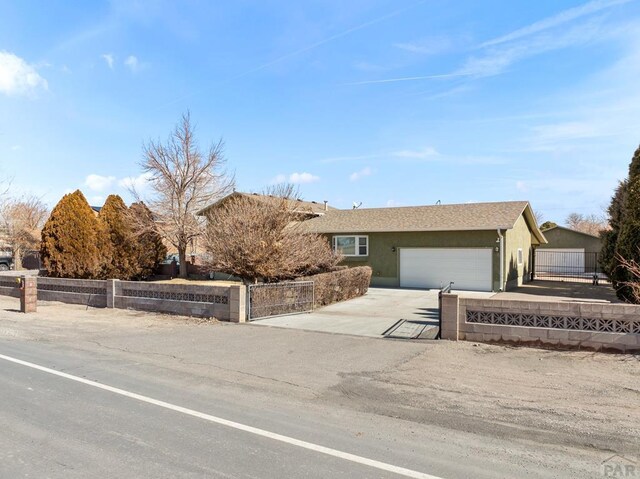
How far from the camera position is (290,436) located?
181 inches

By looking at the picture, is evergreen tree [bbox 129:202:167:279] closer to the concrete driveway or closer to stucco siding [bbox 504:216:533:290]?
the concrete driveway

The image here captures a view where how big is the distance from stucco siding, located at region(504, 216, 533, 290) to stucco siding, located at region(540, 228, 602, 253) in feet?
56.1

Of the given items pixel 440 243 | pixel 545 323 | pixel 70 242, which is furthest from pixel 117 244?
pixel 545 323

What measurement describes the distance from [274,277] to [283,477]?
36.6 feet

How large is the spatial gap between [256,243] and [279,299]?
1.87m

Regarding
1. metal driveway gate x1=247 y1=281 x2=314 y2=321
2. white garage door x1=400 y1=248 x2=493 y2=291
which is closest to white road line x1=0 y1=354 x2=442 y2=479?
metal driveway gate x1=247 y1=281 x2=314 y2=321

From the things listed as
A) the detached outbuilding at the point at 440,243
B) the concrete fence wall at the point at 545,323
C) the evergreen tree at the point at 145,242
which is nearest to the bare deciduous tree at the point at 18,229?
the evergreen tree at the point at 145,242

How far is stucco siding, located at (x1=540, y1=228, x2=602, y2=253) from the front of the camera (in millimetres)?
43125

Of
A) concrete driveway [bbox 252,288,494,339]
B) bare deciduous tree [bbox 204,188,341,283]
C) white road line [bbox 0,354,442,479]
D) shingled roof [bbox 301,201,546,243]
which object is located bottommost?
concrete driveway [bbox 252,288,494,339]

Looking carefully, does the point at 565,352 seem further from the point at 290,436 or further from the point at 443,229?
the point at 443,229

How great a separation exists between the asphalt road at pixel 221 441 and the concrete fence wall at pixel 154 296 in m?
6.14

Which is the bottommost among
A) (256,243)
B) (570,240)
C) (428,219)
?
(256,243)

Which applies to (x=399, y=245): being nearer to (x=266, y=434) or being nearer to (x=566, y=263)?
(x=266, y=434)

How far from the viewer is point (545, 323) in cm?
889
